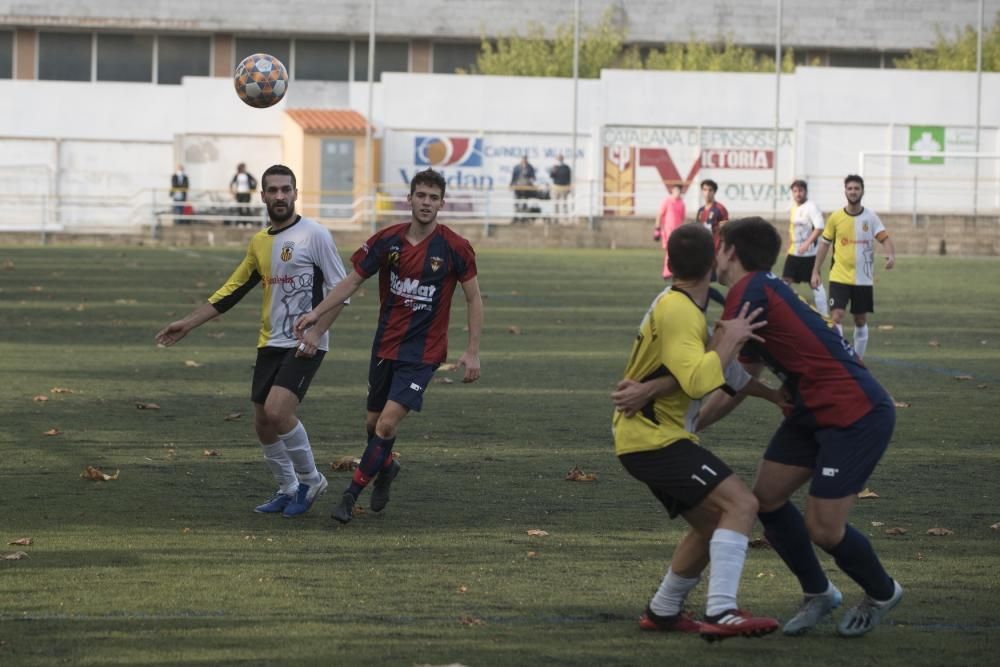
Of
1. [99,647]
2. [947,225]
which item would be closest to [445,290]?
[99,647]

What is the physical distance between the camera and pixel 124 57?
206 ft

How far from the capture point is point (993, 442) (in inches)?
460

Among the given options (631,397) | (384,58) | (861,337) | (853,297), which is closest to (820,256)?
(853,297)

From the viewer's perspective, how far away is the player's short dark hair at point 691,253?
620 cm

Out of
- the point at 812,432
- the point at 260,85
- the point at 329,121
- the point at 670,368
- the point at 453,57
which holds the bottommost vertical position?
the point at 812,432

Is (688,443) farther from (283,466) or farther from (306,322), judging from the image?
(283,466)

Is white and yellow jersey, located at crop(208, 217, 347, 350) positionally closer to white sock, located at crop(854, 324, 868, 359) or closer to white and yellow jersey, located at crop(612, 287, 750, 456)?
white and yellow jersey, located at crop(612, 287, 750, 456)

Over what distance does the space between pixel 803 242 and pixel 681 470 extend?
17533mm

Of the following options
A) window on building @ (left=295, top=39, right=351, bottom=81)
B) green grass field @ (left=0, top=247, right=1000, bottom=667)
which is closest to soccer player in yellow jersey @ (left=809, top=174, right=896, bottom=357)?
green grass field @ (left=0, top=247, right=1000, bottom=667)

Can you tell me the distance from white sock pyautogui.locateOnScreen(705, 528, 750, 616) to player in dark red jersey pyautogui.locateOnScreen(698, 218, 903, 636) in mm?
358

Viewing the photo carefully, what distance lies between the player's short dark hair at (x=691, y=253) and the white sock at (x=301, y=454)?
3.33 m

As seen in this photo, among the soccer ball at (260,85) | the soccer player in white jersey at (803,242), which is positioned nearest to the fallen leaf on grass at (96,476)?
the soccer ball at (260,85)

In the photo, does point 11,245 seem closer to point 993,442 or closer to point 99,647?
point 993,442

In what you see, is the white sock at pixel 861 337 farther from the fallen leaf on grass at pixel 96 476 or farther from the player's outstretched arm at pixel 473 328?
the fallen leaf on grass at pixel 96 476
